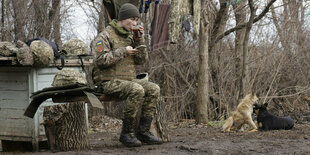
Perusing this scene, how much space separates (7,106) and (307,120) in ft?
20.8

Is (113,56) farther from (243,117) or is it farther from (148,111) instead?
(243,117)

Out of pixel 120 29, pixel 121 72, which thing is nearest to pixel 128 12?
pixel 120 29

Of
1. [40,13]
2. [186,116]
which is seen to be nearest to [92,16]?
[40,13]

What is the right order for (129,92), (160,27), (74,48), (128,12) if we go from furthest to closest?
(160,27), (74,48), (128,12), (129,92)

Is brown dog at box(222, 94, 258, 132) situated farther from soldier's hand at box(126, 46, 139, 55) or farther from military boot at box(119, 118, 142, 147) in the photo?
soldier's hand at box(126, 46, 139, 55)

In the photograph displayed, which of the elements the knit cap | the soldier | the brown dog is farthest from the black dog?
the knit cap

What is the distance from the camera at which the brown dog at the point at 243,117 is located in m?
7.05

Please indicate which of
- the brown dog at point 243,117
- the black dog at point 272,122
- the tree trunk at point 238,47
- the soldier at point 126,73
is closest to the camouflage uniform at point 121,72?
the soldier at point 126,73

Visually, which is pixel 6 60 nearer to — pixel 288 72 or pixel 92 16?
pixel 92 16

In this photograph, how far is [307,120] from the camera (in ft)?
29.0

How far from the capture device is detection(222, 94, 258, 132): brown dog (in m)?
7.05

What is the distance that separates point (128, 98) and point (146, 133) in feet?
2.06

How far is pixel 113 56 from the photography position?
16.6 feet

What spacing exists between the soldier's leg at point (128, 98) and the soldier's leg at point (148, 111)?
0.68ft
